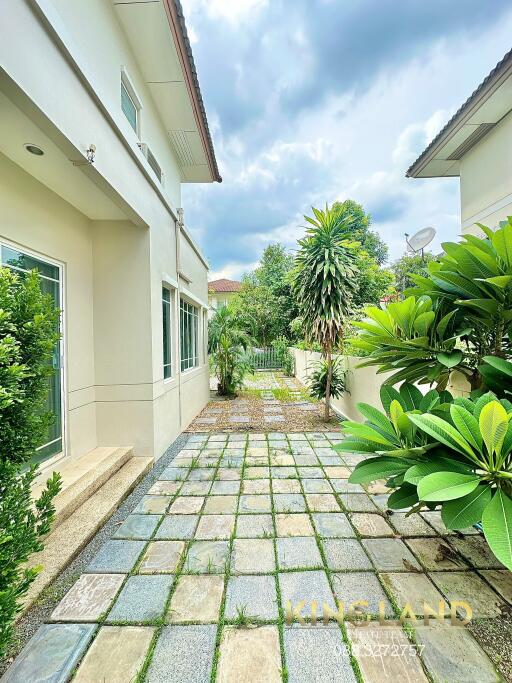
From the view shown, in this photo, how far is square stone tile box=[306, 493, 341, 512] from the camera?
309cm

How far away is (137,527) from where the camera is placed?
2828mm

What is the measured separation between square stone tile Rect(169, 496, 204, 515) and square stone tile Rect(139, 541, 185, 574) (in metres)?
0.46

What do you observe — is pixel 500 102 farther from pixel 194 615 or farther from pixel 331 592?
pixel 194 615

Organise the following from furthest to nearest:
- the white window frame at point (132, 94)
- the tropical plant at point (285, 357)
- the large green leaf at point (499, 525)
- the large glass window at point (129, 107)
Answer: the tropical plant at point (285, 357) → the large glass window at point (129, 107) → the white window frame at point (132, 94) → the large green leaf at point (499, 525)

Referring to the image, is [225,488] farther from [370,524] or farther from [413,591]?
[413,591]

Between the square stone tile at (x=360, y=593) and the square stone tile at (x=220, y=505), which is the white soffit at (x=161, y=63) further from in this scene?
the square stone tile at (x=360, y=593)

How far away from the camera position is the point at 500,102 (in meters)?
5.33

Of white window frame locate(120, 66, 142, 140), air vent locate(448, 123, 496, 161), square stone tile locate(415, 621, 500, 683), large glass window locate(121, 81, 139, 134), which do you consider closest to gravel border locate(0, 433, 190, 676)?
square stone tile locate(415, 621, 500, 683)

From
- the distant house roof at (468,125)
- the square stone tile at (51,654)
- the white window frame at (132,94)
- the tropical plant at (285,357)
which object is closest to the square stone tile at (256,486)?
the square stone tile at (51,654)

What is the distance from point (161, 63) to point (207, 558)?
6326 millimetres

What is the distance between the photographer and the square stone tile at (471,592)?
6.12 ft

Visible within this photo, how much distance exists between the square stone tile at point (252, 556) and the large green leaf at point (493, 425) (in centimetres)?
173

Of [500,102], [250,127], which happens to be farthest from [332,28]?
[250,127]

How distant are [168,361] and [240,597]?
3.98 metres
